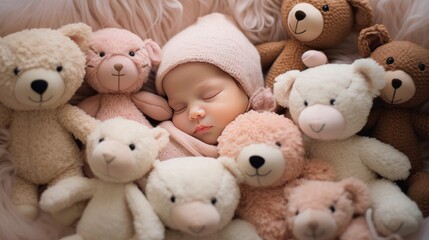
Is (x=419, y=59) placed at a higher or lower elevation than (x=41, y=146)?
higher

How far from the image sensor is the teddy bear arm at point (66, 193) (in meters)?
0.89

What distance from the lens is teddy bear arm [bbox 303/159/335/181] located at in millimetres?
932

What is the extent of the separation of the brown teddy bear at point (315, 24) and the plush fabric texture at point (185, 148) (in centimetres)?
23

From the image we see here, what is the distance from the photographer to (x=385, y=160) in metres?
0.93

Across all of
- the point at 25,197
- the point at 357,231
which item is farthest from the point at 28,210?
the point at 357,231

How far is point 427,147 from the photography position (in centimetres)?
105

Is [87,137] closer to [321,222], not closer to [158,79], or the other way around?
[158,79]

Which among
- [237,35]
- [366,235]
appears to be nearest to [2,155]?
[237,35]

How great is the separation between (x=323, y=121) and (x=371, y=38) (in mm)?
279

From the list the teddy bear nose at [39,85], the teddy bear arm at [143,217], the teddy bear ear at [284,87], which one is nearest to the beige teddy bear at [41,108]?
the teddy bear nose at [39,85]

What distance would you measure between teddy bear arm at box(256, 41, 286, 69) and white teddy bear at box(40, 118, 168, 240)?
0.40m

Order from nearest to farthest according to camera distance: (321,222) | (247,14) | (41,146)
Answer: (321,222)
(41,146)
(247,14)

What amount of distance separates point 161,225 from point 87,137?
238 mm

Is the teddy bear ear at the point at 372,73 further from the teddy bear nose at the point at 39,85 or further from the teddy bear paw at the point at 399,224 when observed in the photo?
the teddy bear nose at the point at 39,85
